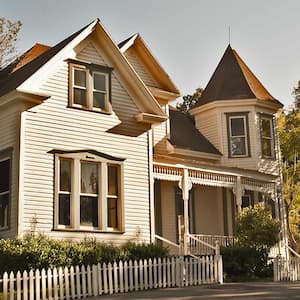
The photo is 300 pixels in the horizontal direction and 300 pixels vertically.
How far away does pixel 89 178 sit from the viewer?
64.5ft

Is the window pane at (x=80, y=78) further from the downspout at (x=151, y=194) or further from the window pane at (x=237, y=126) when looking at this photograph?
the window pane at (x=237, y=126)

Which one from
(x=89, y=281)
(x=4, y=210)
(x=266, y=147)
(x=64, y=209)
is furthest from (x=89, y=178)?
(x=266, y=147)

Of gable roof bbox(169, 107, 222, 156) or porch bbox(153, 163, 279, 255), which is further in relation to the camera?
gable roof bbox(169, 107, 222, 156)

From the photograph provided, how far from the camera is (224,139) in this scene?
1157 inches

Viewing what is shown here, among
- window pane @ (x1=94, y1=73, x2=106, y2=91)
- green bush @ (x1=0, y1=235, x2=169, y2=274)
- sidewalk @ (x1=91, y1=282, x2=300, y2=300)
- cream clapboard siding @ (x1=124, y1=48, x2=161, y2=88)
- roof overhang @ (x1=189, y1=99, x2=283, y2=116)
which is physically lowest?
sidewalk @ (x1=91, y1=282, x2=300, y2=300)

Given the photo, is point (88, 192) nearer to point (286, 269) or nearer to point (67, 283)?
point (67, 283)

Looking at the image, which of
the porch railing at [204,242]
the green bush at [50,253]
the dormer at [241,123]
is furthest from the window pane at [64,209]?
the dormer at [241,123]

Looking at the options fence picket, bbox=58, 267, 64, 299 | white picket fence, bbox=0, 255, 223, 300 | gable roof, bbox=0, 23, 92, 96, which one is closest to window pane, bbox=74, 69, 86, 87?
gable roof, bbox=0, 23, 92, 96

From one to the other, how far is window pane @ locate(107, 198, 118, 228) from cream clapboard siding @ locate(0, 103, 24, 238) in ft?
11.0

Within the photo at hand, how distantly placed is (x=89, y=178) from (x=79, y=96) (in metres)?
2.83

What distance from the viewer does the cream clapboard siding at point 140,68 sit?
2642 cm

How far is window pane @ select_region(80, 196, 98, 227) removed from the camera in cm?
1930

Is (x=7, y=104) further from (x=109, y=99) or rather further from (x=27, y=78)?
(x=109, y=99)

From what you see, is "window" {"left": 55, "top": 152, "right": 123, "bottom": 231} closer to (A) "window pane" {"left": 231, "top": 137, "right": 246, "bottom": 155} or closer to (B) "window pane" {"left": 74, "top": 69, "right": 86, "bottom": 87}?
(B) "window pane" {"left": 74, "top": 69, "right": 86, "bottom": 87}
